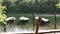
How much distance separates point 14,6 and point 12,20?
1.69 metres

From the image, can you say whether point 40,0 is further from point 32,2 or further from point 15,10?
point 15,10

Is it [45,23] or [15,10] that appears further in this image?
[15,10]

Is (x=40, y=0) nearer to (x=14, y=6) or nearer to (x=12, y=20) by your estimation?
(x=14, y=6)

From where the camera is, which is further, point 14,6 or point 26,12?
point 26,12

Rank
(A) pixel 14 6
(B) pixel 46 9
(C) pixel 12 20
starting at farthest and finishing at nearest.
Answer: (B) pixel 46 9, (A) pixel 14 6, (C) pixel 12 20

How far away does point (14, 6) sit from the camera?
1320cm

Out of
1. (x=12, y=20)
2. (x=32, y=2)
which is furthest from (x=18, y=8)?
(x=12, y=20)

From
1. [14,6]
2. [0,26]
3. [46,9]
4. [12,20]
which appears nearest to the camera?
[0,26]

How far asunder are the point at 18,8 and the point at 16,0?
0.78m

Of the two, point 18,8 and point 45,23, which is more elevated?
point 18,8

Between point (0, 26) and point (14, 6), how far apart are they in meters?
4.71

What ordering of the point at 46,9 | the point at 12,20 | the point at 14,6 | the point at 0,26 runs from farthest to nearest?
the point at 46,9, the point at 14,6, the point at 12,20, the point at 0,26

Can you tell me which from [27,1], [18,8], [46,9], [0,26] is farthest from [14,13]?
[0,26]

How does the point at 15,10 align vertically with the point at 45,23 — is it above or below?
above
